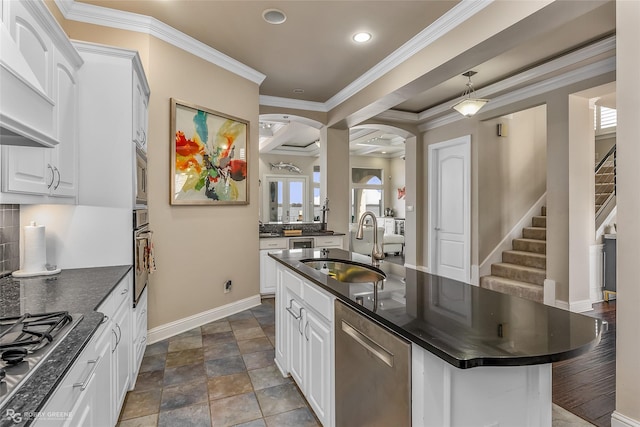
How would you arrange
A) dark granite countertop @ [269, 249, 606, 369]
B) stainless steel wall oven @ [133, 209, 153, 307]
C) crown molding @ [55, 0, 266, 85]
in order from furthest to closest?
crown molding @ [55, 0, 266, 85] < stainless steel wall oven @ [133, 209, 153, 307] < dark granite countertop @ [269, 249, 606, 369]

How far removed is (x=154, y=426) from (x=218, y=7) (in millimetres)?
3114

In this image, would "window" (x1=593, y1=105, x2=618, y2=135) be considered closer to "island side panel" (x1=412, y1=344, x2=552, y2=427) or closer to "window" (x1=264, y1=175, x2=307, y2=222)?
"window" (x1=264, y1=175, x2=307, y2=222)

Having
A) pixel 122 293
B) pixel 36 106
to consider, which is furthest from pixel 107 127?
pixel 36 106

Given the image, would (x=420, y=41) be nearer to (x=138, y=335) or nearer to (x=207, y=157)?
(x=207, y=157)

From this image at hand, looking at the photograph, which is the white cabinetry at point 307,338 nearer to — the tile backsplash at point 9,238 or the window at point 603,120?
the tile backsplash at point 9,238

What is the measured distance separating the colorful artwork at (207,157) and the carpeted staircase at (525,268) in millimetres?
3845

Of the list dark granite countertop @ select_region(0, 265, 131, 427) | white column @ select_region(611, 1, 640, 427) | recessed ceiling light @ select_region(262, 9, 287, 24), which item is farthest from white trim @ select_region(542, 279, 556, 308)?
dark granite countertop @ select_region(0, 265, 131, 427)

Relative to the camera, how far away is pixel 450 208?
5.79 meters

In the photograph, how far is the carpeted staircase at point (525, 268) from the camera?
183 inches

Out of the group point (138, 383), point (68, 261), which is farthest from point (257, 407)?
point (68, 261)

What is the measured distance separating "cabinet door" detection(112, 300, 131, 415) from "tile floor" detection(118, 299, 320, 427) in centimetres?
20

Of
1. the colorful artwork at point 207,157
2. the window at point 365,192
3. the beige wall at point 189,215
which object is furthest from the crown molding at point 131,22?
the window at point 365,192

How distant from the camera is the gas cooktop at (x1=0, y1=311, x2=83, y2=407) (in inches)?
33.9

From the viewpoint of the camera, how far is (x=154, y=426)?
194 centimetres
